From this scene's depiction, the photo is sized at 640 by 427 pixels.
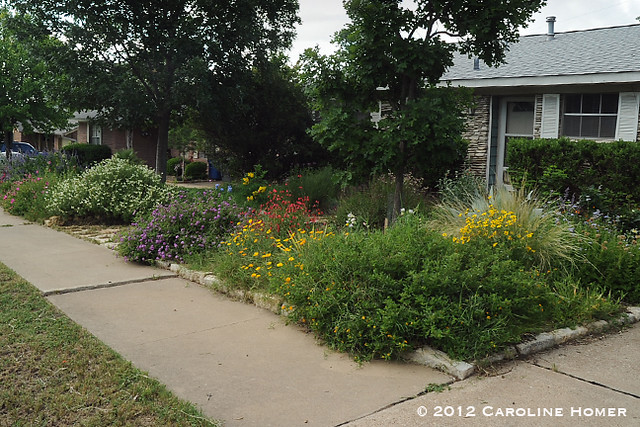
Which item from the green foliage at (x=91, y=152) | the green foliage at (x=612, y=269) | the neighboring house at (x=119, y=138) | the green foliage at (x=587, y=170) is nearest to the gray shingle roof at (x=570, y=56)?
the green foliage at (x=587, y=170)

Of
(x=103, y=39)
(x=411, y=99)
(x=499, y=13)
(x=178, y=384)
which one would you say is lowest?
(x=178, y=384)

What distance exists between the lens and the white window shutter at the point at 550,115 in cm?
1292

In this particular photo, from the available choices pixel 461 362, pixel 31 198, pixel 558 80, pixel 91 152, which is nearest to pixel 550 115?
pixel 558 80

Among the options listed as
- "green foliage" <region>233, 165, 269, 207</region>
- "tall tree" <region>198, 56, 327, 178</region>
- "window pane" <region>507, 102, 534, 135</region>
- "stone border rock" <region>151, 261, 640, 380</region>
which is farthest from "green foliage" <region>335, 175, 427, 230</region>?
"tall tree" <region>198, 56, 327, 178</region>

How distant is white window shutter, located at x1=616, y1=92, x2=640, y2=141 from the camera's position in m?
11.7

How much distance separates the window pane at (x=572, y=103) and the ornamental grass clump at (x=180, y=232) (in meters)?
8.17

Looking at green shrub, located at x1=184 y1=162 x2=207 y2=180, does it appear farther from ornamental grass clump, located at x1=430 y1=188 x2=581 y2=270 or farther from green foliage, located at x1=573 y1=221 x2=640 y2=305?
green foliage, located at x1=573 y1=221 x2=640 y2=305

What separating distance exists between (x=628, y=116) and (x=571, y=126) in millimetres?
1307

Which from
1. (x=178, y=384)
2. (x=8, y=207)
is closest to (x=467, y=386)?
(x=178, y=384)

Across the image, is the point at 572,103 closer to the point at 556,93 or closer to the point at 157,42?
the point at 556,93

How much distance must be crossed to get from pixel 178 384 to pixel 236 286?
2.37m

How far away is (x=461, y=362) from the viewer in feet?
14.3

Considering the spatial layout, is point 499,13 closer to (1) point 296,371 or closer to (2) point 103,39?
(1) point 296,371

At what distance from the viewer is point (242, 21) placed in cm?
1767
